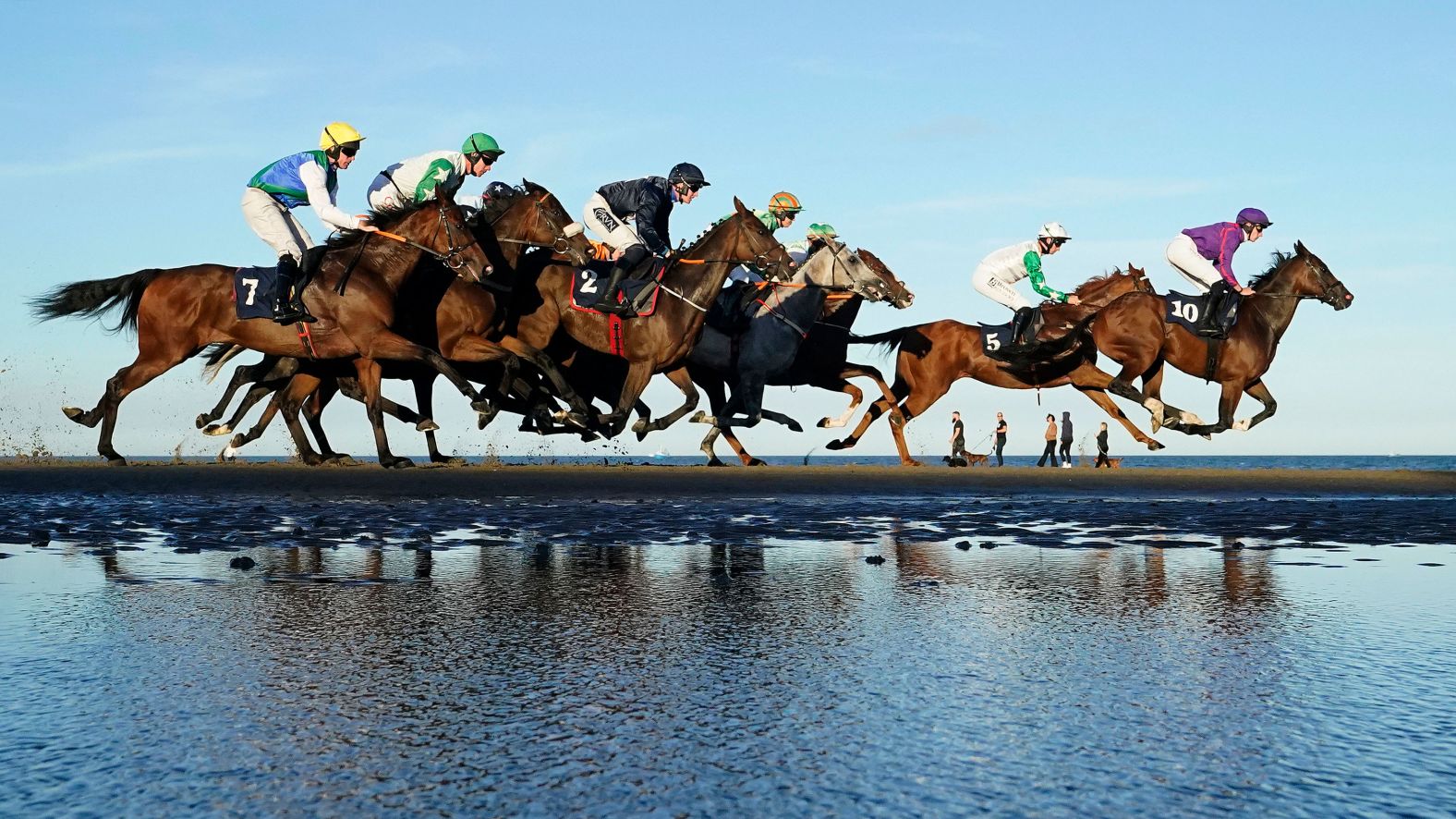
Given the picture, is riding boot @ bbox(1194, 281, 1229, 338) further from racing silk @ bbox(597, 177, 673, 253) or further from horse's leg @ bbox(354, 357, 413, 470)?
horse's leg @ bbox(354, 357, 413, 470)

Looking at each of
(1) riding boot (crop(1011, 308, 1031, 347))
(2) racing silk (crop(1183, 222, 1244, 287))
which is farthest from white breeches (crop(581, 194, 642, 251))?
(2) racing silk (crop(1183, 222, 1244, 287))

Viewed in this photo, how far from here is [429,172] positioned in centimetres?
1919

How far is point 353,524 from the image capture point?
1133 cm

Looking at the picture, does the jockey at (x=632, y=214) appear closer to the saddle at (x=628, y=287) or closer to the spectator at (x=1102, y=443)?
the saddle at (x=628, y=287)

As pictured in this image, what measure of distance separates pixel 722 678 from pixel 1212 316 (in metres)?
20.0

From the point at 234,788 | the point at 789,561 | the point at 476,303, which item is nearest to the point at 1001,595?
the point at 789,561

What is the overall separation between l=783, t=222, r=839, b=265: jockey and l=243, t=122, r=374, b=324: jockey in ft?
23.6

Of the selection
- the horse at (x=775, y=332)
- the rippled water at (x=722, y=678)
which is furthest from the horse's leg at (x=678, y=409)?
the rippled water at (x=722, y=678)

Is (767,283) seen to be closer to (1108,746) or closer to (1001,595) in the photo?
(1001,595)

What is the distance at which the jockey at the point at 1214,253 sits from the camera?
23203 mm

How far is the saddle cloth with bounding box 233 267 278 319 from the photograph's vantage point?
60.0ft

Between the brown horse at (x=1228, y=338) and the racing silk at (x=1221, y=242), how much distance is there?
2.04 feet

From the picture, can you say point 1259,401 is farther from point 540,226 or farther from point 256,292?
point 256,292

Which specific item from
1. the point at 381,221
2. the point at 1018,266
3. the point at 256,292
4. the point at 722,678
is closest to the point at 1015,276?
the point at 1018,266
